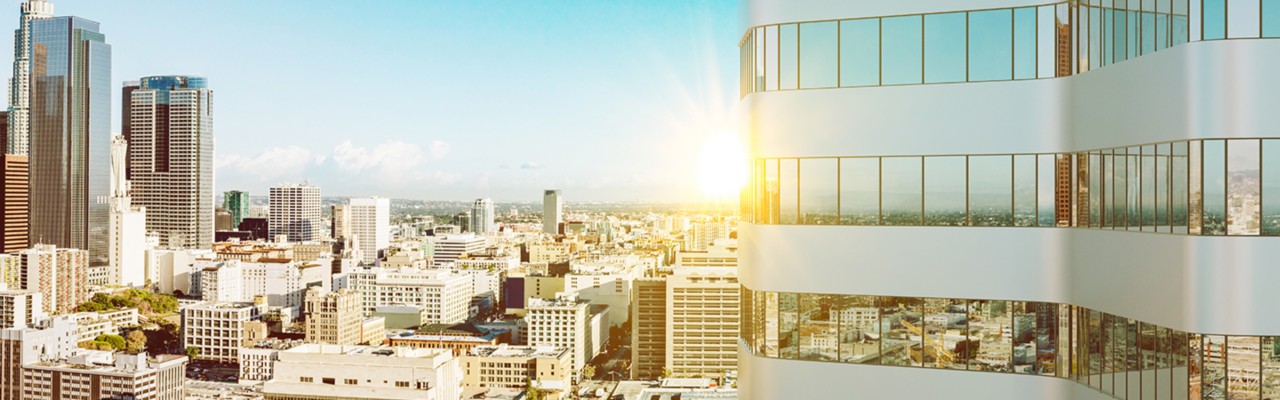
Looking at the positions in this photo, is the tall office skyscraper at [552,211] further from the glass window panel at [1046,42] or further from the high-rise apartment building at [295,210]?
the glass window panel at [1046,42]

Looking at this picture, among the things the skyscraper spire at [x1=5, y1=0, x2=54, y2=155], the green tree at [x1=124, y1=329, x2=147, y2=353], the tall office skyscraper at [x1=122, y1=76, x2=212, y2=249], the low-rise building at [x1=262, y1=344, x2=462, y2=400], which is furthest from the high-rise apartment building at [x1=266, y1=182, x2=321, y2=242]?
the low-rise building at [x1=262, y1=344, x2=462, y2=400]

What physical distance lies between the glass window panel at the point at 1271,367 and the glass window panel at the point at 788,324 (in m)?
2.36

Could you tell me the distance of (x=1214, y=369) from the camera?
411 cm

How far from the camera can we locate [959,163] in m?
5.45

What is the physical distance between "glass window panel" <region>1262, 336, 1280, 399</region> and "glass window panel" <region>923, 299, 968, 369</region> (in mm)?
1581

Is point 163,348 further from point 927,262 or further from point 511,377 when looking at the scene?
point 927,262

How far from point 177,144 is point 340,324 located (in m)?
63.8

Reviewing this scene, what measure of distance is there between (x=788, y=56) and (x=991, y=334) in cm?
197

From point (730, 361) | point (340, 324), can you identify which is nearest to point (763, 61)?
point (730, 361)

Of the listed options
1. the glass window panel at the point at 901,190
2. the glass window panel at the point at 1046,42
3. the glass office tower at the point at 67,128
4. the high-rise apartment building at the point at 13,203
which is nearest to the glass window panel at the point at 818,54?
the glass window panel at the point at 901,190

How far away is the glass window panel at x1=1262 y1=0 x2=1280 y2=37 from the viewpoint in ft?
13.4

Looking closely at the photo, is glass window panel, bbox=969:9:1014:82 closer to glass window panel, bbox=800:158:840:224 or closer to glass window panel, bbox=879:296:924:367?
glass window panel, bbox=800:158:840:224

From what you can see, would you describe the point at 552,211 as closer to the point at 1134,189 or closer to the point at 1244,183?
the point at 1134,189

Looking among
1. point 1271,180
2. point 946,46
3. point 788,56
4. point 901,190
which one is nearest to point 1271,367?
point 1271,180
